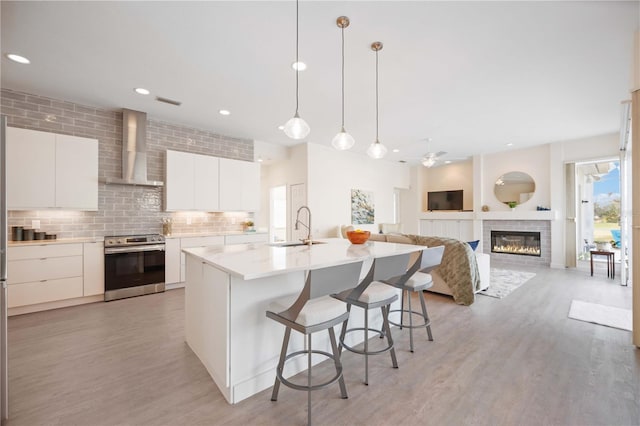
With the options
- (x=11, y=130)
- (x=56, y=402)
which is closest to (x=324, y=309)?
(x=56, y=402)

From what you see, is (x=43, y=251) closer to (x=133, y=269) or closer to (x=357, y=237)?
(x=133, y=269)

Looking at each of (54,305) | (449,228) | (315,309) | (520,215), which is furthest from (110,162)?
(520,215)

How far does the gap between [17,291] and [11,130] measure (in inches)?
77.5

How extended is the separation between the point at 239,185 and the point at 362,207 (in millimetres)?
3450

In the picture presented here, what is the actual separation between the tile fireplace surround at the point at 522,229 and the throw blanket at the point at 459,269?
3913mm

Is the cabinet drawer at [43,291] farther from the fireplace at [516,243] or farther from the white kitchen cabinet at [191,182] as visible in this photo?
the fireplace at [516,243]

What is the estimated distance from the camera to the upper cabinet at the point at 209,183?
16.2ft

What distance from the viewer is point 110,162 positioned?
4.57m

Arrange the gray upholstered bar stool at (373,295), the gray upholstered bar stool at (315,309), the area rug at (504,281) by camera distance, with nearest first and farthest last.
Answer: the gray upholstered bar stool at (315,309) < the gray upholstered bar stool at (373,295) < the area rug at (504,281)

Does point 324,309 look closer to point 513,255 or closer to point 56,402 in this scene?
point 56,402

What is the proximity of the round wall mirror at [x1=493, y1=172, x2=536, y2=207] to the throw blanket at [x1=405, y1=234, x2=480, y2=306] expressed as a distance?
4.34m

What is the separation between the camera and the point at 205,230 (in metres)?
5.59

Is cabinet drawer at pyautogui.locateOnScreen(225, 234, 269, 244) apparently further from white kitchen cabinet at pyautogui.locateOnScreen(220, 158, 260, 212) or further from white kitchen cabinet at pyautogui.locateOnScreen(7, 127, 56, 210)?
white kitchen cabinet at pyautogui.locateOnScreen(7, 127, 56, 210)

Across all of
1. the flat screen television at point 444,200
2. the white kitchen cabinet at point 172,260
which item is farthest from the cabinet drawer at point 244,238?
the flat screen television at point 444,200
